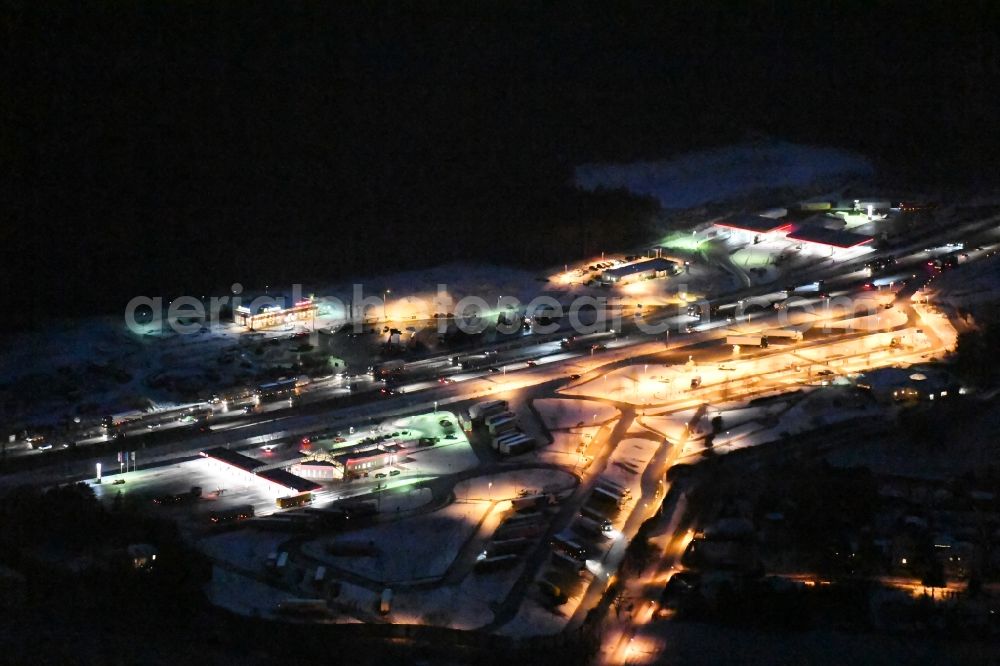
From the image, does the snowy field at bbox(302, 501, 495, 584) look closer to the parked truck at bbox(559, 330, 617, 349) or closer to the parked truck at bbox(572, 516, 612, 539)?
the parked truck at bbox(572, 516, 612, 539)

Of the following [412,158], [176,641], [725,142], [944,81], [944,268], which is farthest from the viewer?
[944,81]

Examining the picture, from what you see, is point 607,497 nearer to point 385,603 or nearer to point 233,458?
point 385,603

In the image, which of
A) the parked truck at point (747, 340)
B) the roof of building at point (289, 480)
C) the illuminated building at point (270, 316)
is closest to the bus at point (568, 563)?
the roof of building at point (289, 480)

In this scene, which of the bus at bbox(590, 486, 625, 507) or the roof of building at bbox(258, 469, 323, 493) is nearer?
the bus at bbox(590, 486, 625, 507)

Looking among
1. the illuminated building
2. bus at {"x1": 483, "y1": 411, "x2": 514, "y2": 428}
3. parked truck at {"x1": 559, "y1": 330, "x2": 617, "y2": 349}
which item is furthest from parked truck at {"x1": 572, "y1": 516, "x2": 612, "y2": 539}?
the illuminated building

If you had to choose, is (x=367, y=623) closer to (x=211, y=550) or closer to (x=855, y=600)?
(x=211, y=550)

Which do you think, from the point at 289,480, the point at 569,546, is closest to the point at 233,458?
the point at 289,480

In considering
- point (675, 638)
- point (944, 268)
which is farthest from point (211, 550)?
point (944, 268)

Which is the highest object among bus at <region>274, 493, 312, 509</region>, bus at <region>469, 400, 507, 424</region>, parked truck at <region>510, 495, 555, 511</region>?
bus at <region>469, 400, 507, 424</region>
